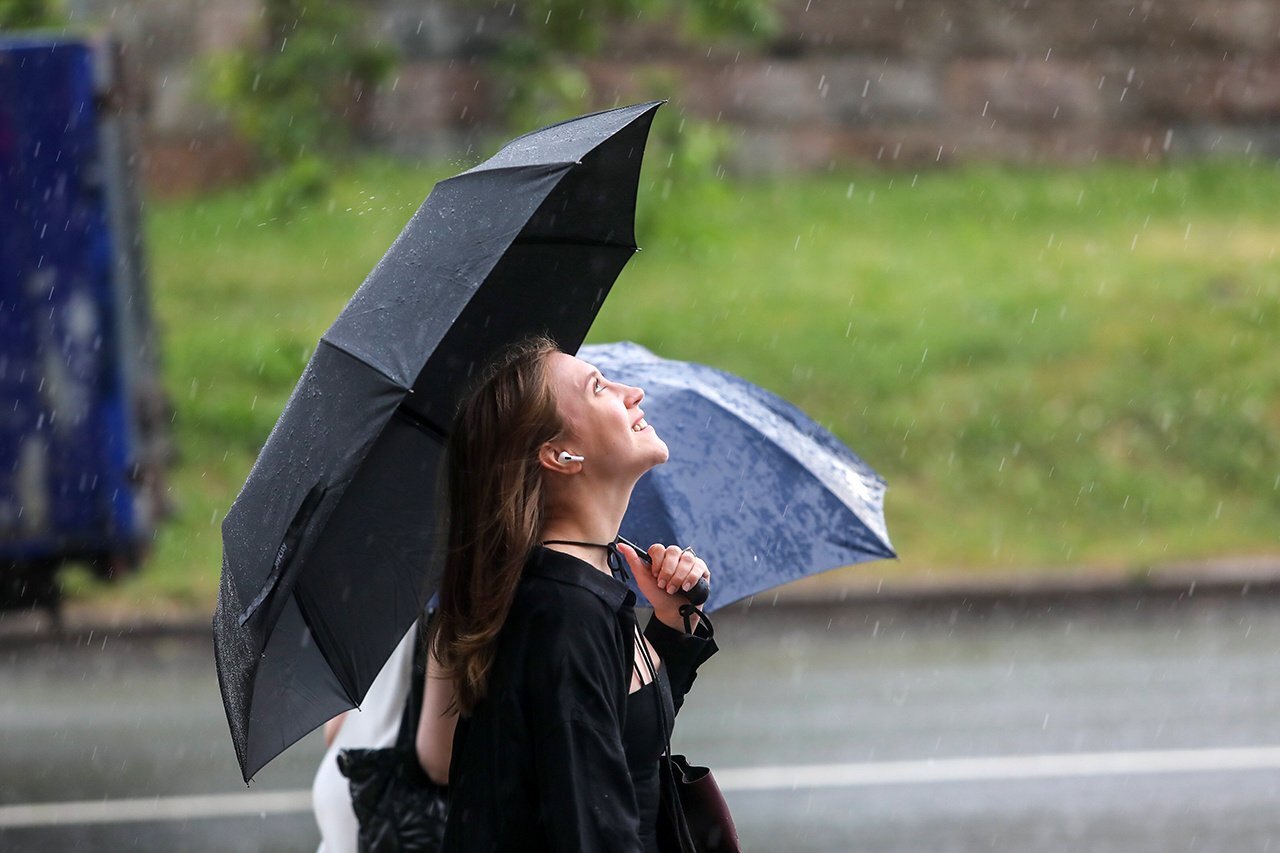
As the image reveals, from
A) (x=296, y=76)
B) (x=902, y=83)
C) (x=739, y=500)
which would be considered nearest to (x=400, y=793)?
(x=739, y=500)

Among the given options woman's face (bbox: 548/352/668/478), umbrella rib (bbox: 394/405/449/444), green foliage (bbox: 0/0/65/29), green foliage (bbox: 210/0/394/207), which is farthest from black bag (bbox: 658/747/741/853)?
green foliage (bbox: 210/0/394/207)

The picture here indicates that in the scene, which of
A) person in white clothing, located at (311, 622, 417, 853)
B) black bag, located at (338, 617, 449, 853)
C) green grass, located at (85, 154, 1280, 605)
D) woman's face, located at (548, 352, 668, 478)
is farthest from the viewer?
green grass, located at (85, 154, 1280, 605)

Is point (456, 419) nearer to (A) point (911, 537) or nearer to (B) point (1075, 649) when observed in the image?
(B) point (1075, 649)

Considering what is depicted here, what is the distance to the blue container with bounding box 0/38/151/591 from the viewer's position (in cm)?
834

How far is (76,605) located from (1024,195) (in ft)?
29.2

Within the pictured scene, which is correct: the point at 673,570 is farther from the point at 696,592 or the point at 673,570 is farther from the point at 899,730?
the point at 899,730

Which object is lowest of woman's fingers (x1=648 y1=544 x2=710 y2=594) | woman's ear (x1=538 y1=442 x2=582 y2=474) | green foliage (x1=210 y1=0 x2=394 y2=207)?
green foliage (x1=210 y1=0 x2=394 y2=207)

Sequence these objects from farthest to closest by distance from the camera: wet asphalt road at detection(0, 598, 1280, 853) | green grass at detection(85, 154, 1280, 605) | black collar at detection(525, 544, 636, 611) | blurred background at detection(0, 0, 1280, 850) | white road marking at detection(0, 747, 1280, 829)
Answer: green grass at detection(85, 154, 1280, 605), blurred background at detection(0, 0, 1280, 850), white road marking at detection(0, 747, 1280, 829), wet asphalt road at detection(0, 598, 1280, 853), black collar at detection(525, 544, 636, 611)

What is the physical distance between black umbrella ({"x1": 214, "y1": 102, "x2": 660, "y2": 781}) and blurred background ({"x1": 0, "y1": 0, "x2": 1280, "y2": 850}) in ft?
3.02

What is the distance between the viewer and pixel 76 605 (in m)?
10.2

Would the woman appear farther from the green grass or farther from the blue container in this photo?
the green grass

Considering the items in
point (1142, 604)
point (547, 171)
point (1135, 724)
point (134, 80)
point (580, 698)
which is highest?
point (547, 171)

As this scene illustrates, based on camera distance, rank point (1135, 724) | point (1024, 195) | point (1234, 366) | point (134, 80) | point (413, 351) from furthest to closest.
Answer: point (1024, 195), point (1234, 366), point (134, 80), point (1135, 724), point (413, 351)

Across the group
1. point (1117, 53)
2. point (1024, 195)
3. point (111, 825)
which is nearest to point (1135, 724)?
point (111, 825)
